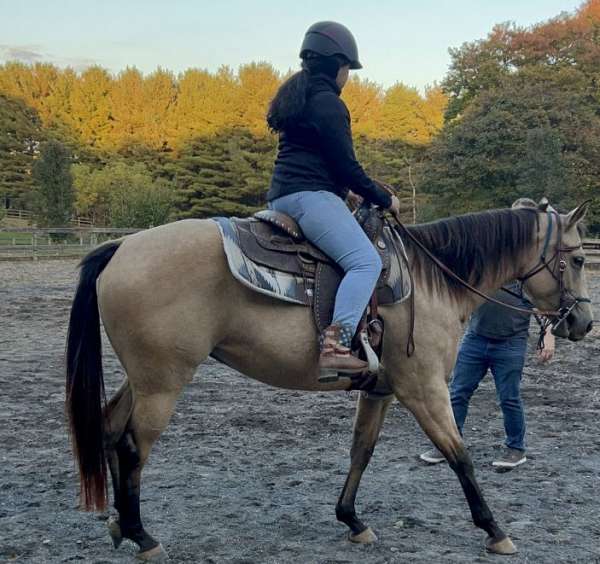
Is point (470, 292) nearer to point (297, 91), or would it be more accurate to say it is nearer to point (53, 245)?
point (297, 91)

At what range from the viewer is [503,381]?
5156mm

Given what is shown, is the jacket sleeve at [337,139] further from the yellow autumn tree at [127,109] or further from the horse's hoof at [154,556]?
the yellow autumn tree at [127,109]

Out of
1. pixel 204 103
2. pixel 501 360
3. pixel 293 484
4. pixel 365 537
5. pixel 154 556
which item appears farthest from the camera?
pixel 204 103

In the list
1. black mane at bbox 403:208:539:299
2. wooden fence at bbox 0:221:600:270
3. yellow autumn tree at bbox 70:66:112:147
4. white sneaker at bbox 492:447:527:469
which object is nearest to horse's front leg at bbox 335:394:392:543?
black mane at bbox 403:208:539:299

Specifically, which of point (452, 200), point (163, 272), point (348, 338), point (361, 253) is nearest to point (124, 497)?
point (163, 272)

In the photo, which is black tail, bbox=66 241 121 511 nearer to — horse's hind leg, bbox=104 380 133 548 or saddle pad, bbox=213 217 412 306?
horse's hind leg, bbox=104 380 133 548

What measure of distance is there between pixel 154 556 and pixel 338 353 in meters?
1.42

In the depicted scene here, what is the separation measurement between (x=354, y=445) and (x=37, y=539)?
6.07 ft

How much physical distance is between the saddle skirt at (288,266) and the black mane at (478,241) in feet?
1.35

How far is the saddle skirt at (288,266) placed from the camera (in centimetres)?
338

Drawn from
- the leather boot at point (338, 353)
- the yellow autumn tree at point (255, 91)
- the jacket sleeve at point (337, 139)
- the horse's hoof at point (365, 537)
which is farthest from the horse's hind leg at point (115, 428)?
the yellow autumn tree at point (255, 91)

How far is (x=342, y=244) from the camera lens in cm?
342

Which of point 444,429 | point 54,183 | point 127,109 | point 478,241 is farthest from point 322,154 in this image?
point 127,109

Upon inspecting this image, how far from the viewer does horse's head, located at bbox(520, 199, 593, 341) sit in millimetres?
4062
